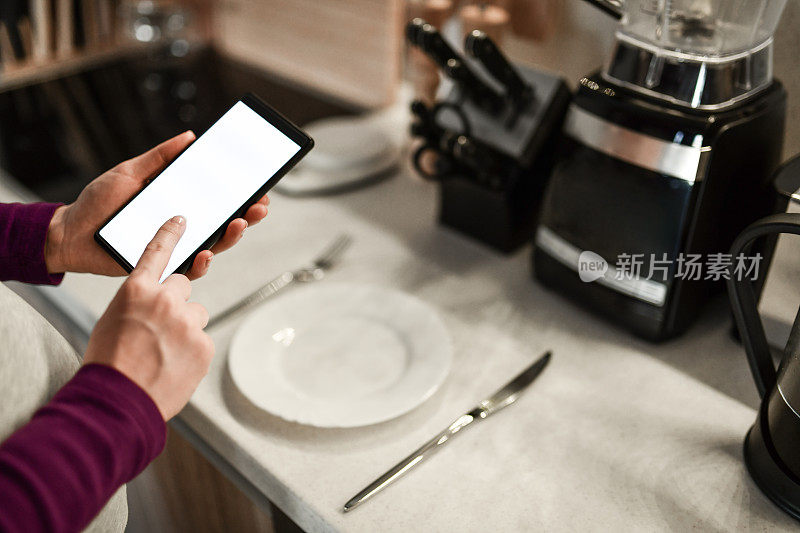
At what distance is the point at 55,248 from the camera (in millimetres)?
585

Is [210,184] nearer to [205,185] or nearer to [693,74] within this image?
[205,185]

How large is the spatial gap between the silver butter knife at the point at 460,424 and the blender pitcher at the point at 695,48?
0.92 ft

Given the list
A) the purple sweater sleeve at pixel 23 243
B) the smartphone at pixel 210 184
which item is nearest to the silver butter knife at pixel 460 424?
the smartphone at pixel 210 184

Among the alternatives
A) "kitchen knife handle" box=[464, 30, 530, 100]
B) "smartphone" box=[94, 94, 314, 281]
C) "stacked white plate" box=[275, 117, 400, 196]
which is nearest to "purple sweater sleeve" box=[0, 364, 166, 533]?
"smartphone" box=[94, 94, 314, 281]

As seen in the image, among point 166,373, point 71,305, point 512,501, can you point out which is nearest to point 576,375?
point 512,501

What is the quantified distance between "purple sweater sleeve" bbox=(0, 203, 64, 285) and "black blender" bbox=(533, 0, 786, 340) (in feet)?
1.66

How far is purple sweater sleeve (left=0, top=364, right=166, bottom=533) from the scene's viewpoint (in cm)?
36

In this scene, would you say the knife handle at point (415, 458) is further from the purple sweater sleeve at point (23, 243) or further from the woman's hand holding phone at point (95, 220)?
the purple sweater sleeve at point (23, 243)

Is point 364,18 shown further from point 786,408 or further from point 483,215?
point 786,408

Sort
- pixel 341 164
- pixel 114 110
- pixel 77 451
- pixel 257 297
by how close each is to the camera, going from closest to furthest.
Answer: pixel 77 451, pixel 257 297, pixel 341 164, pixel 114 110

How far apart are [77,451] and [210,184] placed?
281 millimetres

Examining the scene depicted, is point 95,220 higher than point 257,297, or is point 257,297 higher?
point 95,220

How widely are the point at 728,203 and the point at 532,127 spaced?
0.73ft

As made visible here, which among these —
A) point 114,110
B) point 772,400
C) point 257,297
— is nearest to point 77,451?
point 257,297
